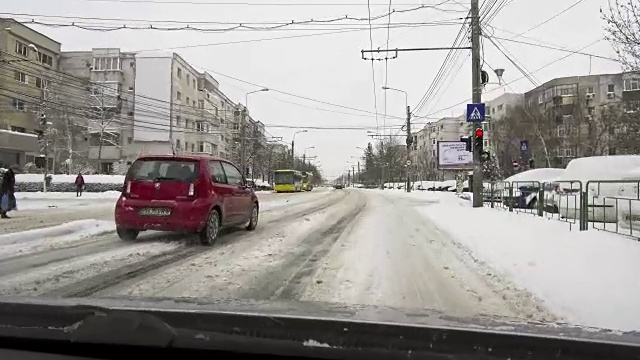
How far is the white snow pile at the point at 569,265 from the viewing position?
16.3ft

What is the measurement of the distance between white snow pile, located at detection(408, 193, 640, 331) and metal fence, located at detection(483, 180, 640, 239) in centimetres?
44

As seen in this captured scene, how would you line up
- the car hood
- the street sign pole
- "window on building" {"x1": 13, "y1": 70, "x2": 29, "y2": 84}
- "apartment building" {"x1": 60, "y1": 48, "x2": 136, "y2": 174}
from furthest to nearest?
"apartment building" {"x1": 60, "y1": 48, "x2": 136, "y2": 174}
"window on building" {"x1": 13, "y1": 70, "x2": 29, "y2": 84}
the street sign pole
the car hood

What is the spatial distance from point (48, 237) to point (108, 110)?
4899cm

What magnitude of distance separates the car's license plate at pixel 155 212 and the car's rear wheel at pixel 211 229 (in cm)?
70

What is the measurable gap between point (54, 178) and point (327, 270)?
1466 inches

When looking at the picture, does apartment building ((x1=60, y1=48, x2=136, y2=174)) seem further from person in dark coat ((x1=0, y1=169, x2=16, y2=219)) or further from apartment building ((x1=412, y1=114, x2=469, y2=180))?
apartment building ((x1=412, y1=114, x2=469, y2=180))

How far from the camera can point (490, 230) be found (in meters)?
11.8

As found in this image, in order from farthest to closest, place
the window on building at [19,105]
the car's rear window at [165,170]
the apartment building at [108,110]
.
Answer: the apartment building at [108,110], the window on building at [19,105], the car's rear window at [165,170]

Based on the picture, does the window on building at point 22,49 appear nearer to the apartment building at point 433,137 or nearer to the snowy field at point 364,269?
the snowy field at point 364,269

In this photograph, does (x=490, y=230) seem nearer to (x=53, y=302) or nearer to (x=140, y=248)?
(x=140, y=248)

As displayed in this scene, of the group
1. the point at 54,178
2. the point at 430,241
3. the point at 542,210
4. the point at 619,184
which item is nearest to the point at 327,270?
the point at 430,241

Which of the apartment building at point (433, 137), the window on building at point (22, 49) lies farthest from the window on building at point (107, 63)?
the apartment building at point (433, 137)

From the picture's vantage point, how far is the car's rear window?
9.02 metres

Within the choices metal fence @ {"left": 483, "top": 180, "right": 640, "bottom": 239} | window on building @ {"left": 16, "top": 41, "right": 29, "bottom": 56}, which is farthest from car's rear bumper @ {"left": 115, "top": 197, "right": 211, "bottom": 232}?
window on building @ {"left": 16, "top": 41, "right": 29, "bottom": 56}
